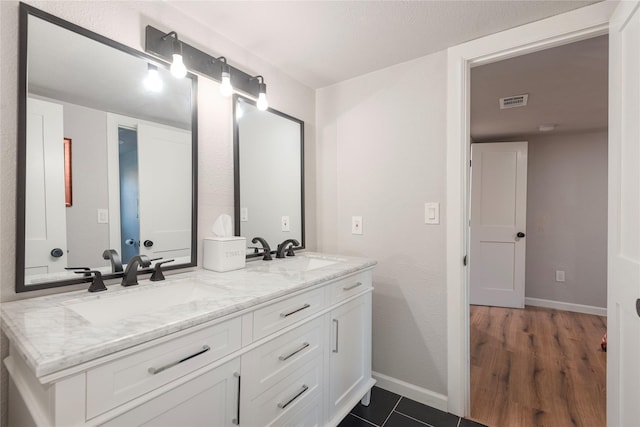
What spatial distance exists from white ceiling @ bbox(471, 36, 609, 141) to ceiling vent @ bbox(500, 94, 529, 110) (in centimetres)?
5

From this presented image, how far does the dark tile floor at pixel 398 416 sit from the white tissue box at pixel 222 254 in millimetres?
1059

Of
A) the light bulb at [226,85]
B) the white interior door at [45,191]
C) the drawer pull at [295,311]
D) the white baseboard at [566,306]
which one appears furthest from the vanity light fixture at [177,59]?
the white baseboard at [566,306]

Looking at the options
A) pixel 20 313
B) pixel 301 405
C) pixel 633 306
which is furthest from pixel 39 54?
pixel 633 306

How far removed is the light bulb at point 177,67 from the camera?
136 cm

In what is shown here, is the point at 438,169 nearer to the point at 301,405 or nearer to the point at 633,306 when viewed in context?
the point at 633,306

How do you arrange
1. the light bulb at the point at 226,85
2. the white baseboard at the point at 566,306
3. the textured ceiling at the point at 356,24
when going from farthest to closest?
the white baseboard at the point at 566,306
the light bulb at the point at 226,85
the textured ceiling at the point at 356,24

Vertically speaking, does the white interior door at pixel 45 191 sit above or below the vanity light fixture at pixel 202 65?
below

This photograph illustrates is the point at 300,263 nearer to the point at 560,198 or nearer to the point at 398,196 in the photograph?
the point at 398,196

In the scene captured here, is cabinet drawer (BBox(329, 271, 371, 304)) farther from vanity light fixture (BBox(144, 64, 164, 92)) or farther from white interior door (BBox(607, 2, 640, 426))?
vanity light fixture (BBox(144, 64, 164, 92))

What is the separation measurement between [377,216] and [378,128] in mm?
592

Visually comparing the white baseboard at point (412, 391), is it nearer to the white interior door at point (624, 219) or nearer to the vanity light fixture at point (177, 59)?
the white interior door at point (624, 219)

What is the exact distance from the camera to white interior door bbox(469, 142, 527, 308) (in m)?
3.65

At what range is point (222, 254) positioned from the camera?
151 centimetres

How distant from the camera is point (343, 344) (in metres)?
1.60
